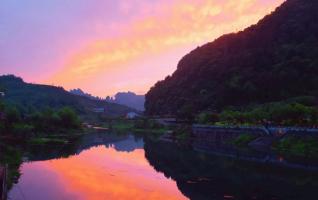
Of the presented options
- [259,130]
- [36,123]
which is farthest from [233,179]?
[36,123]

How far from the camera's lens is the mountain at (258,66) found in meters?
97.4

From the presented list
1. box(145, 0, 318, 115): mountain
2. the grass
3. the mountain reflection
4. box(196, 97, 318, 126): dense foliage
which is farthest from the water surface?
box(145, 0, 318, 115): mountain

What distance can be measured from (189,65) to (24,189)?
370 ft

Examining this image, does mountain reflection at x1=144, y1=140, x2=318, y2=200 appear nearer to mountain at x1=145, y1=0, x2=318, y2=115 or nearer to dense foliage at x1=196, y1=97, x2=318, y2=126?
dense foliage at x1=196, y1=97, x2=318, y2=126

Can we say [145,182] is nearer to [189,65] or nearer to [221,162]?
[221,162]

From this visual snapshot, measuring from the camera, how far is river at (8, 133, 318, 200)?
27938 mm

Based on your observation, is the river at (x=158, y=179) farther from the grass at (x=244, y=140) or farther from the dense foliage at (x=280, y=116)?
the dense foliage at (x=280, y=116)

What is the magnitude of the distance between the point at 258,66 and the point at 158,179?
76.5m

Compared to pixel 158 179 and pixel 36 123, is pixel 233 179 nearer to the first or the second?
pixel 158 179

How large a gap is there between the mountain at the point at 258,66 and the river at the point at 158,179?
5270 cm

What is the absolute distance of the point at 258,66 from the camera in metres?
107

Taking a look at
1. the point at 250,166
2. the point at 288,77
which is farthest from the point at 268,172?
the point at 288,77

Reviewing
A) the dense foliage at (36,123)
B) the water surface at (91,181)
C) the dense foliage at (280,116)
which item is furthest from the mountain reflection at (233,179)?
the dense foliage at (36,123)

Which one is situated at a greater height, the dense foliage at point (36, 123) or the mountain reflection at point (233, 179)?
the dense foliage at point (36, 123)
